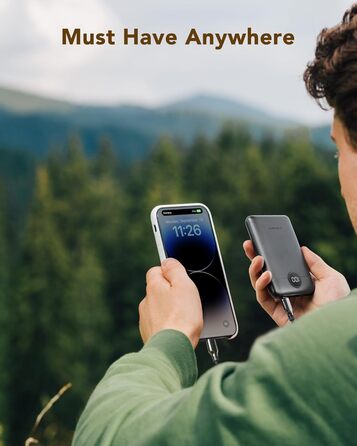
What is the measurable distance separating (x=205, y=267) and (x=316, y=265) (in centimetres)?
27

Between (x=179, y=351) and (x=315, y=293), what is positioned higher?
(x=179, y=351)

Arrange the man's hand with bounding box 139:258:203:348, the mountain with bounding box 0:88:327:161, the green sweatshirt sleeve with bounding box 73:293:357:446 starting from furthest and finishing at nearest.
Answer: the mountain with bounding box 0:88:327:161 < the man's hand with bounding box 139:258:203:348 < the green sweatshirt sleeve with bounding box 73:293:357:446

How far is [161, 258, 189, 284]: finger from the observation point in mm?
1637

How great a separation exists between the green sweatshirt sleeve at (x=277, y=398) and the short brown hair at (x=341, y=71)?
1.01 ft

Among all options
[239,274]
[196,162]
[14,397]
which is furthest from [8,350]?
[196,162]

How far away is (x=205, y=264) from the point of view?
230 centimetres

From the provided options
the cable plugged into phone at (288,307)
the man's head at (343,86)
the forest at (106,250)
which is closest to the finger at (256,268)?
the cable plugged into phone at (288,307)

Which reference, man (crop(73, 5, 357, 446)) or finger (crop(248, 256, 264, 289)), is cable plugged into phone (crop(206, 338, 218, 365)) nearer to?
finger (crop(248, 256, 264, 289))

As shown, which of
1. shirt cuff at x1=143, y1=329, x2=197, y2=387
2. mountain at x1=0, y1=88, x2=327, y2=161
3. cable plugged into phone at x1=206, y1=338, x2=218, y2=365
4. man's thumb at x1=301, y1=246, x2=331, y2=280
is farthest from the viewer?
mountain at x1=0, y1=88, x2=327, y2=161

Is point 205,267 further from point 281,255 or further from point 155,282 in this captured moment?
point 155,282

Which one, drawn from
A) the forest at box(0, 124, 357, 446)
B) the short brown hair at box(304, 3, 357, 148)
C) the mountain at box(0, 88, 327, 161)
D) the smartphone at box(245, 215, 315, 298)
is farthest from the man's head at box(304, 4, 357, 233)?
the mountain at box(0, 88, 327, 161)

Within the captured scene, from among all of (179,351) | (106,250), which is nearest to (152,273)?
(179,351)

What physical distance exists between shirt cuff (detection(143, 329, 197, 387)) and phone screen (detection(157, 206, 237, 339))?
0.78 metres

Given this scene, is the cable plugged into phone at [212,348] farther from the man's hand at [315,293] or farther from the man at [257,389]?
the man at [257,389]
